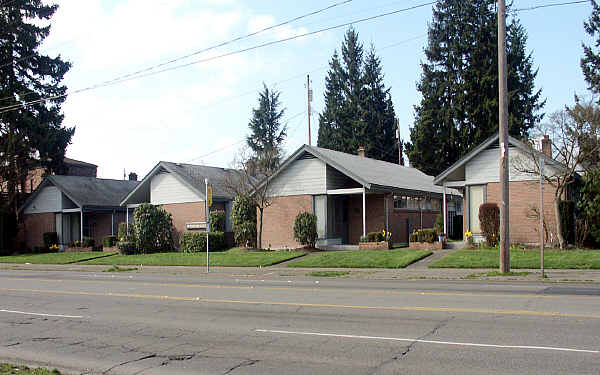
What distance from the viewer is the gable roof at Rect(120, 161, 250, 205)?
37.5 meters

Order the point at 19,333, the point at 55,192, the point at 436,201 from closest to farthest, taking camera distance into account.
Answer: the point at 19,333, the point at 436,201, the point at 55,192

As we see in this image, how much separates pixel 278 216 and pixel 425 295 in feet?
67.1

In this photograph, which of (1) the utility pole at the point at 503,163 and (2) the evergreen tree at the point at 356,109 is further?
(2) the evergreen tree at the point at 356,109

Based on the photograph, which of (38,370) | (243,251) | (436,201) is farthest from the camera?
(436,201)

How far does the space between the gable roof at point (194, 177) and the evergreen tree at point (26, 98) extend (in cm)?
1378

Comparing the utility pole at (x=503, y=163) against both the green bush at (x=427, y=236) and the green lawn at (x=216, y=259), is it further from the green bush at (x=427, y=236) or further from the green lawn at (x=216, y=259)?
the green lawn at (x=216, y=259)

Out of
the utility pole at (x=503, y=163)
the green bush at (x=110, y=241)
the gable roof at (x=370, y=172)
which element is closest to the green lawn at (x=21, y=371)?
the utility pole at (x=503, y=163)

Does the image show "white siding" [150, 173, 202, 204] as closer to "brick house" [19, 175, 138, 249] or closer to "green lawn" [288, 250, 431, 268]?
"brick house" [19, 175, 138, 249]

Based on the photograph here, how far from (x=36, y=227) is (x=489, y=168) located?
3561 cm

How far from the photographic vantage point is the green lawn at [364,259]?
76.5 ft

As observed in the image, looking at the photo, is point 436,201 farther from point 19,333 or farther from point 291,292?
point 19,333

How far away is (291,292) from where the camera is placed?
15.4 meters

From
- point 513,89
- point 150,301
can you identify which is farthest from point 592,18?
point 150,301

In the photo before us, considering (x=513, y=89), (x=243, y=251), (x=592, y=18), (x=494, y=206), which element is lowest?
(x=243, y=251)
